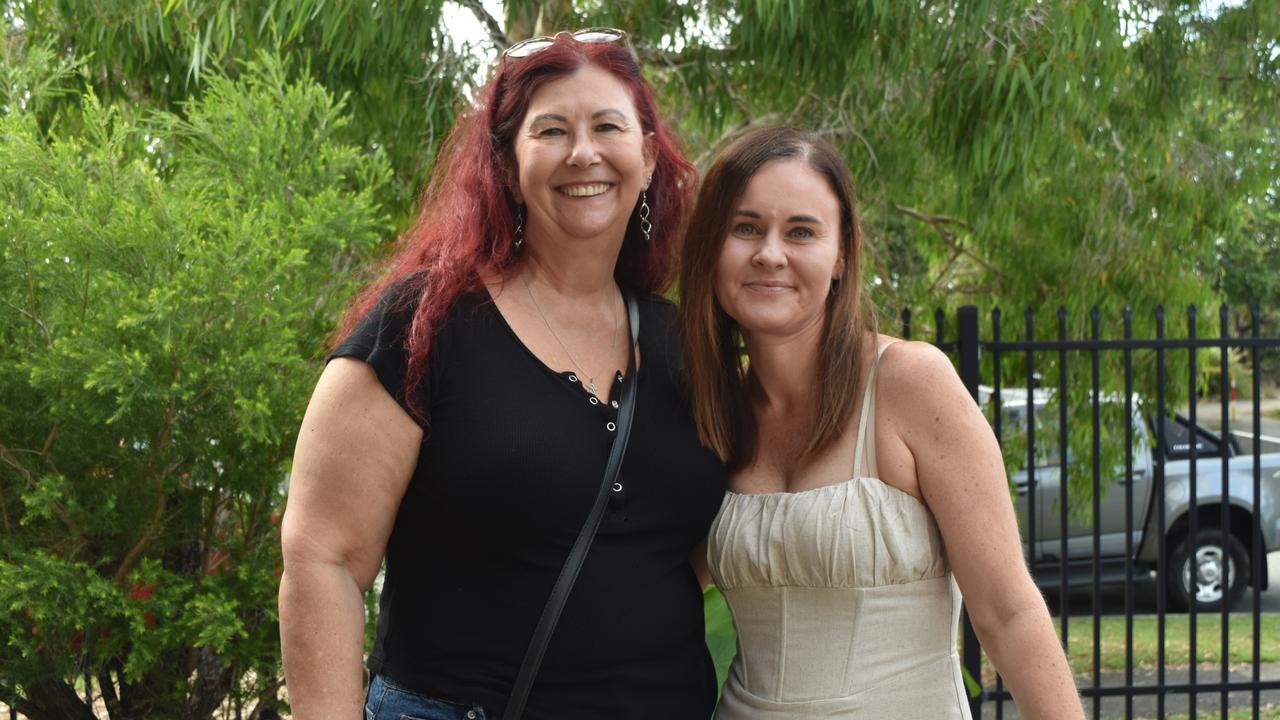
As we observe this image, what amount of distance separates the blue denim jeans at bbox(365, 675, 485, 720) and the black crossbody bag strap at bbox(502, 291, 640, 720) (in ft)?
0.25

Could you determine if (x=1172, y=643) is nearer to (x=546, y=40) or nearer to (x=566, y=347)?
(x=566, y=347)

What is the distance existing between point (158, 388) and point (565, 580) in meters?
1.58

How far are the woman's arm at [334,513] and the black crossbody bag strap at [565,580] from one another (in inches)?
11.1

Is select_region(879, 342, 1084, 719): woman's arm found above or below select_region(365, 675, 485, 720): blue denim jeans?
above

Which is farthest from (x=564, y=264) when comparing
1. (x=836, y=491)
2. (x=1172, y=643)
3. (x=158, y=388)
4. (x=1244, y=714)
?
(x=1172, y=643)

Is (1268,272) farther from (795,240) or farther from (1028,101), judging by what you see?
(795,240)

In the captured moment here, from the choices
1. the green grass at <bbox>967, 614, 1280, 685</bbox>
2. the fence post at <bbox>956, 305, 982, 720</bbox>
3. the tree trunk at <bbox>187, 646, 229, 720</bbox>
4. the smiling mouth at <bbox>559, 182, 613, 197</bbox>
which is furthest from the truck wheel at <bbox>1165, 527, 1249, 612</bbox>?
the smiling mouth at <bbox>559, 182, 613, 197</bbox>

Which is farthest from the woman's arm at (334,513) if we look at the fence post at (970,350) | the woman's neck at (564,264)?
the fence post at (970,350)

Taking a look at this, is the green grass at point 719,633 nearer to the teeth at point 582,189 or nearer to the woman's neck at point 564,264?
the woman's neck at point 564,264

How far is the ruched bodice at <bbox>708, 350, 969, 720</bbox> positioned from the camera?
2.26m

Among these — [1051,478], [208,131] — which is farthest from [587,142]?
[1051,478]

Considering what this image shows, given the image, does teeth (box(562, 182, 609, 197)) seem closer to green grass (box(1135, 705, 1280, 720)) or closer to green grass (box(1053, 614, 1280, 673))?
green grass (box(1135, 705, 1280, 720))

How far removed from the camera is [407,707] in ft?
7.11

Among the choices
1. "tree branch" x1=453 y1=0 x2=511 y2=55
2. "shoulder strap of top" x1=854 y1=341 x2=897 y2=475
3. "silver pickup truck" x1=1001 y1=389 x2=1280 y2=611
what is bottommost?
"silver pickup truck" x1=1001 y1=389 x2=1280 y2=611
